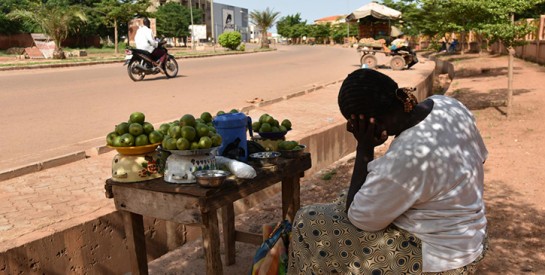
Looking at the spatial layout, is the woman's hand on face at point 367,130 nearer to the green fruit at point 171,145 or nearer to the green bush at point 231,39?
the green fruit at point 171,145

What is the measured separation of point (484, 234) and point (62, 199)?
10.9 ft

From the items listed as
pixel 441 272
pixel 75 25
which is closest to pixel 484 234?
pixel 441 272

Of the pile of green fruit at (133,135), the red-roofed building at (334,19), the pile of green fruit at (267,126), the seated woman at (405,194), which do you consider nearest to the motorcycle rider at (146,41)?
the pile of green fruit at (267,126)

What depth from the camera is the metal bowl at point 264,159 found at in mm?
2812

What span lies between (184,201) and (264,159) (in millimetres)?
662

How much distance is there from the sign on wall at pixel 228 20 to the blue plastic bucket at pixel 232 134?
89.0 meters

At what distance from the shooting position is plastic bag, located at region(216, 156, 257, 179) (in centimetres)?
249

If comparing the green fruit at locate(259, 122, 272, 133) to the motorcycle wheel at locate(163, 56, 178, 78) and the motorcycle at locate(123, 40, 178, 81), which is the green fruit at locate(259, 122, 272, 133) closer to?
the motorcycle at locate(123, 40, 178, 81)

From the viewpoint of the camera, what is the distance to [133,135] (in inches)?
98.4

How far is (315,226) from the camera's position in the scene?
85.8 inches

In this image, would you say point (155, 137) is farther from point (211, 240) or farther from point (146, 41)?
point (146, 41)

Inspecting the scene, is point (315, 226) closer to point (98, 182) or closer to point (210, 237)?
point (210, 237)

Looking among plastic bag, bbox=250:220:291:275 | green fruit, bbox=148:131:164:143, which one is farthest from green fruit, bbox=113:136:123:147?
plastic bag, bbox=250:220:291:275

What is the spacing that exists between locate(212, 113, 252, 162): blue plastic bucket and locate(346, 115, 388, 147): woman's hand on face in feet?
2.60
